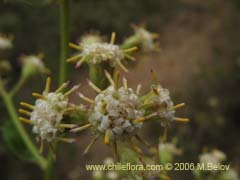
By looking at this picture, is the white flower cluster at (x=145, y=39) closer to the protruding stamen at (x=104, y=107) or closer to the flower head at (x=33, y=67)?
the flower head at (x=33, y=67)

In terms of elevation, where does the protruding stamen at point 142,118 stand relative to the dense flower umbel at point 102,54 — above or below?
below

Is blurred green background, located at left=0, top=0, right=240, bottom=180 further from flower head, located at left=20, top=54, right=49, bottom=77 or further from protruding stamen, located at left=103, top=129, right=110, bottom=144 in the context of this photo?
protruding stamen, located at left=103, top=129, right=110, bottom=144

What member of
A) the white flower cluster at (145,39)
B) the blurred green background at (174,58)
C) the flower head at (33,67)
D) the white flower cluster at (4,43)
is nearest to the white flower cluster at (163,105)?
the white flower cluster at (145,39)

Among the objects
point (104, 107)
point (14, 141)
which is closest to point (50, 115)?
point (104, 107)

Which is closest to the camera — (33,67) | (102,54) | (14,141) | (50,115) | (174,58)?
(50,115)

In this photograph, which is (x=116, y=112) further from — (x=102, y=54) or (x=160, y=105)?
(x=102, y=54)

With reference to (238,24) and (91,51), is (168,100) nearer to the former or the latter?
(91,51)
